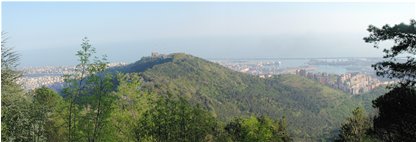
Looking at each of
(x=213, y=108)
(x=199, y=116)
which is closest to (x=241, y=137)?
(x=199, y=116)

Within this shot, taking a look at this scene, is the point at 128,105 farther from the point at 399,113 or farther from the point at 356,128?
the point at 356,128

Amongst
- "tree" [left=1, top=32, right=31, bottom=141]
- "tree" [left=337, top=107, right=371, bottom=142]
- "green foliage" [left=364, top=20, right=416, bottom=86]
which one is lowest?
"tree" [left=337, top=107, right=371, bottom=142]

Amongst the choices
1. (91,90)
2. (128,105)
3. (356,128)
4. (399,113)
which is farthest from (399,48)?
(356,128)

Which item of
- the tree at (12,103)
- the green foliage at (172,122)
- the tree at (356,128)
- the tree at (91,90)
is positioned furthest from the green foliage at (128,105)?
the tree at (356,128)

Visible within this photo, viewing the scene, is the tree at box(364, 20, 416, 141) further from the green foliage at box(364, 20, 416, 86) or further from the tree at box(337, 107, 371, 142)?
the tree at box(337, 107, 371, 142)

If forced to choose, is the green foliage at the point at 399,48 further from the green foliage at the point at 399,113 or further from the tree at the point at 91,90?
the tree at the point at 91,90

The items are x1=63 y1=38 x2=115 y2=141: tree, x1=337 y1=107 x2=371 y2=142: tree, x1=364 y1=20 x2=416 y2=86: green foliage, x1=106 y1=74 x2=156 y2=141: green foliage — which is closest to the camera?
x1=364 y1=20 x2=416 y2=86: green foliage

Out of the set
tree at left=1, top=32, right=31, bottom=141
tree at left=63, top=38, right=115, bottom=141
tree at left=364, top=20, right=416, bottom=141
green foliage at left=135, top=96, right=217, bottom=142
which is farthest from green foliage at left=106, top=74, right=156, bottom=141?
tree at left=364, top=20, right=416, bottom=141
